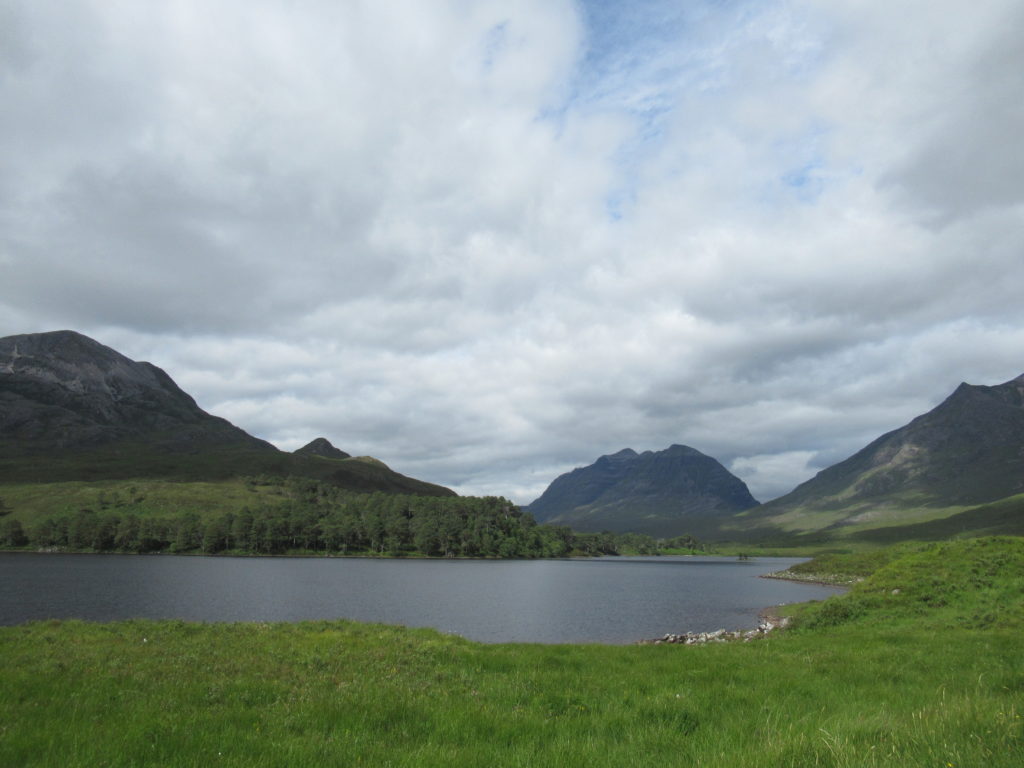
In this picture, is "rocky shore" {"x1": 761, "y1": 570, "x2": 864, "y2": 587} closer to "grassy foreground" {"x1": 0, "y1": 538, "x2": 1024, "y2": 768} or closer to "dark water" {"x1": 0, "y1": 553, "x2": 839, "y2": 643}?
"dark water" {"x1": 0, "y1": 553, "x2": 839, "y2": 643}

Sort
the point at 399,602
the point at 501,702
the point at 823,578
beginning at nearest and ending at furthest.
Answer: the point at 501,702 < the point at 399,602 < the point at 823,578

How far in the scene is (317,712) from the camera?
13.1m

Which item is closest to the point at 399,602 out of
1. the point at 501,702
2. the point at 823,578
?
the point at 501,702

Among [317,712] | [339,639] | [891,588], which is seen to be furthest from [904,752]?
[891,588]

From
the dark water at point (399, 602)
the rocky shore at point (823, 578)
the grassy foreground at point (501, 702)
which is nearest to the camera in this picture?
the grassy foreground at point (501, 702)

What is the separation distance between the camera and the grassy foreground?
31.1 ft

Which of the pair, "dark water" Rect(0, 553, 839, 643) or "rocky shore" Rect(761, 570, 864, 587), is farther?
"rocky shore" Rect(761, 570, 864, 587)

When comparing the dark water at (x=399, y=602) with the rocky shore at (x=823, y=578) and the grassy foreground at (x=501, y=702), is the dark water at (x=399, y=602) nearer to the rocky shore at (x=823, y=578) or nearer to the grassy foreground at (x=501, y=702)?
the rocky shore at (x=823, y=578)

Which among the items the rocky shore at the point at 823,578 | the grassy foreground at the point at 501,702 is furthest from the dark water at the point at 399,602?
the grassy foreground at the point at 501,702

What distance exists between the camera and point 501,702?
15.2 metres

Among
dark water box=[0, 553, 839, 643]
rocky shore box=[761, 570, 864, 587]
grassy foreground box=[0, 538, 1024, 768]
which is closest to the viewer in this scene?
grassy foreground box=[0, 538, 1024, 768]

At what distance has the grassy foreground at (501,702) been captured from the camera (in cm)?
948

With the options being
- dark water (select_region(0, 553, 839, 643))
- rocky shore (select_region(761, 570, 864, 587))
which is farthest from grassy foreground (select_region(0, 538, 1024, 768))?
rocky shore (select_region(761, 570, 864, 587))

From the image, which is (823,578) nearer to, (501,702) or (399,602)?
(399,602)
